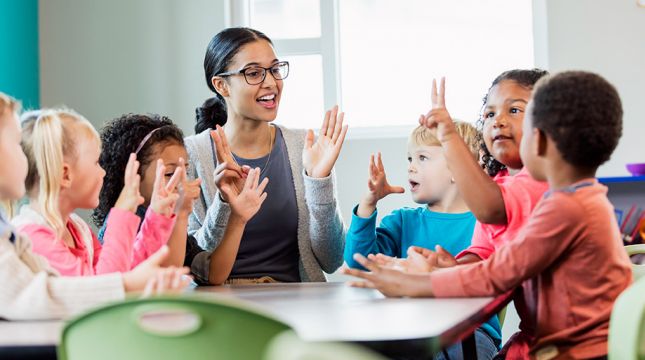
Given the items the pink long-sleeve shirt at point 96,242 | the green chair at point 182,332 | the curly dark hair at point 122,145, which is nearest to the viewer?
the green chair at point 182,332

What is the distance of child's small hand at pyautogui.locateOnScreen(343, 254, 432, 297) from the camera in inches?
64.5

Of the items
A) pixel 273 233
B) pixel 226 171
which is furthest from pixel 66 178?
pixel 273 233

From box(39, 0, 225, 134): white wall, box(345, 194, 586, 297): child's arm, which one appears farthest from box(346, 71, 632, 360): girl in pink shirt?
box(39, 0, 225, 134): white wall

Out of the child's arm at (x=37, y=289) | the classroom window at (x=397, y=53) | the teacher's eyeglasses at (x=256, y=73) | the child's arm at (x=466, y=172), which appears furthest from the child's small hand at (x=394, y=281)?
the classroom window at (x=397, y=53)

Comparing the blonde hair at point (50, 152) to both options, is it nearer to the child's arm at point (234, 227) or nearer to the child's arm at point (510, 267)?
the child's arm at point (234, 227)

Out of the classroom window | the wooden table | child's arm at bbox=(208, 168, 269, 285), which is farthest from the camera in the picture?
A: the classroom window

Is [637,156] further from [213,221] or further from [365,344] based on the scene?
[365,344]

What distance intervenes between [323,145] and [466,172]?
2.39ft

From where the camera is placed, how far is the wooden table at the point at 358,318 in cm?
121

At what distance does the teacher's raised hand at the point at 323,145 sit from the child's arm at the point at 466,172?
2.07 feet

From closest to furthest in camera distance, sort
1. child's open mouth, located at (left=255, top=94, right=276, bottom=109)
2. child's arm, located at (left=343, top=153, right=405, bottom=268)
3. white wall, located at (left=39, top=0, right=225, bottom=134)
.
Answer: child's arm, located at (left=343, top=153, right=405, bottom=268)
child's open mouth, located at (left=255, top=94, right=276, bottom=109)
white wall, located at (left=39, top=0, right=225, bottom=134)

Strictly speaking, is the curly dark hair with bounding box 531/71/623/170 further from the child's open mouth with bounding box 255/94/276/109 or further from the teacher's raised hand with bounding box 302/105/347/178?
the child's open mouth with bounding box 255/94/276/109

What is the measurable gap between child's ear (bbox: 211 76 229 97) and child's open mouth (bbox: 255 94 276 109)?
16cm

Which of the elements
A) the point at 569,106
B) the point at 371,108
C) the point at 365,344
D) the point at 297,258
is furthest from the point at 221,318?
the point at 371,108
